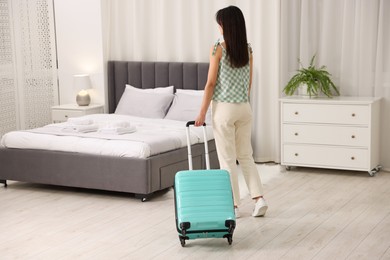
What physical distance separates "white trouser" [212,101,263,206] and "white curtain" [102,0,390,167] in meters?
2.06

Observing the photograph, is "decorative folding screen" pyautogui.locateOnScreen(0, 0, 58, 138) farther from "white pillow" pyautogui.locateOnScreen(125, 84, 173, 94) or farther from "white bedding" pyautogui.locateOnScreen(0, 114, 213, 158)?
"white bedding" pyautogui.locateOnScreen(0, 114, 213, 158)

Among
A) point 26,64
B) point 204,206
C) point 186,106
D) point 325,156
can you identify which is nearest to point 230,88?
point 204,206

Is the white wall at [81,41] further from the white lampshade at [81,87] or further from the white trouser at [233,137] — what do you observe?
the white trouser at [233,137]

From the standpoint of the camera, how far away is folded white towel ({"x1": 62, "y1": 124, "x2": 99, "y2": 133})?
19.9ft

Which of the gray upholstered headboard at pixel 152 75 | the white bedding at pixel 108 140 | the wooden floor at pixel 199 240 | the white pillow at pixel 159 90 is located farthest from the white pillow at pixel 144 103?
the wooden floor at pixel 199 240

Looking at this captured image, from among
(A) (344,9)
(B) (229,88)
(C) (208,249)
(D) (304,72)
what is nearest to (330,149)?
(D) (304,72)

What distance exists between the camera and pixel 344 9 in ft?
21.4

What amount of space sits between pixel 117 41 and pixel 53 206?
9.13 ft

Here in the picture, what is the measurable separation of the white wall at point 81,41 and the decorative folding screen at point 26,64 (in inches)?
4.2

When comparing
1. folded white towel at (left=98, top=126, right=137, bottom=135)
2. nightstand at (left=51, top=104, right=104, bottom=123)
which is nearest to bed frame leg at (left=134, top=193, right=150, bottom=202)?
folded white towel at (left=98, top=126, right=137, bottom=135)

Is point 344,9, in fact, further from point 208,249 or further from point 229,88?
point 208,249

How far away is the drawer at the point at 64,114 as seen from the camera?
7.46 metres

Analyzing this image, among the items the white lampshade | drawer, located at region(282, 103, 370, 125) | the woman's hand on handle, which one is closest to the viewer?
the woman's hand on handle

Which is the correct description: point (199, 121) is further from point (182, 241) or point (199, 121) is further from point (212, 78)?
point (182, 241)
